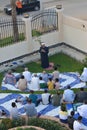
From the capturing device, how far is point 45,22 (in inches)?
944

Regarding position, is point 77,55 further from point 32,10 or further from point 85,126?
point 32,10

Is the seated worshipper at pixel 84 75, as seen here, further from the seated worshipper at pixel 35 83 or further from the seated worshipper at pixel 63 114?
the seated worshipper at pixel 63 114

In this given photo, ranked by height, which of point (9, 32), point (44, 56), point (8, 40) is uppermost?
point (9, 32)

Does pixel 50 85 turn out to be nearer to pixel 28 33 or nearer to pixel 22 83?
pixel 22 83

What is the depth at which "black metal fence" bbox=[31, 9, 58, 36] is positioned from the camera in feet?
77.3

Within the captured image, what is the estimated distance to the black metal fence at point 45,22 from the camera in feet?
77.3

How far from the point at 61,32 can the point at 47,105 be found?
7443 millimetres

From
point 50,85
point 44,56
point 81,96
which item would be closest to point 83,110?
point 81,96

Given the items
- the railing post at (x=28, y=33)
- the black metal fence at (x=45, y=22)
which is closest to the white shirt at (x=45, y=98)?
the railing post at (x=28, y=33)

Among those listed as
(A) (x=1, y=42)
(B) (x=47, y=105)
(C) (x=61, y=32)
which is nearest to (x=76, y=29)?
(C) (x=61, y=32)

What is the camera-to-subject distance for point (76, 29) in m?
22.8

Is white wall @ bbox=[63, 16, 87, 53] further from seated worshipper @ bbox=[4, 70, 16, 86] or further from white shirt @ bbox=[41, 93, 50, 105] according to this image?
white shirt @ bbox=[41, 93, 50, 105]

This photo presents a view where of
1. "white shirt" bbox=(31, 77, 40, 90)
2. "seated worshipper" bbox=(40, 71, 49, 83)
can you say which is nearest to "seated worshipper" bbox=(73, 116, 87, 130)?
"white shirt" bbox=(31, 77, 40, 90)

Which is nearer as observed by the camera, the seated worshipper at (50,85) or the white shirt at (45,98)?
the white shirt at (45,98)
